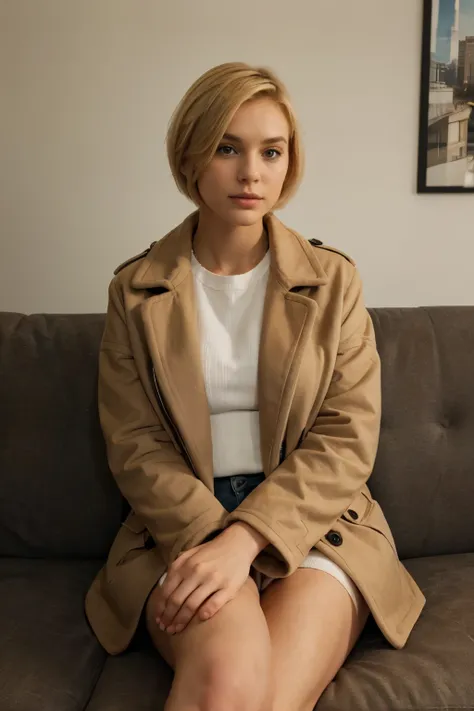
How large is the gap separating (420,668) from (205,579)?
39 centimetres

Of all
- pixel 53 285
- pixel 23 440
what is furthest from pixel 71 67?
pixel 23 440

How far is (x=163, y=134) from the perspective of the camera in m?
1.87

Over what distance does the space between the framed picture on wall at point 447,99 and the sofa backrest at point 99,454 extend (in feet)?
1.92

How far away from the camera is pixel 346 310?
135 cm

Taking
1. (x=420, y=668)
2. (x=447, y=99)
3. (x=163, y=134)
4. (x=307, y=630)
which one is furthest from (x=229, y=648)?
(x=447, y=99)

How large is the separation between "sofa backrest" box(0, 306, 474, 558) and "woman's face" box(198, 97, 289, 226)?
482 millimetres

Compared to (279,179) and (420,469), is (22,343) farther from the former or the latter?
(420,469)

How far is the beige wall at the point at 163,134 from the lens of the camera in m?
1.82

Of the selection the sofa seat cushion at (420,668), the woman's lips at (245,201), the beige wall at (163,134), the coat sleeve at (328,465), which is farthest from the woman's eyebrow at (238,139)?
the sofa seat cushion at (420,668)

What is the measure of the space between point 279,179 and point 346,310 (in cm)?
28

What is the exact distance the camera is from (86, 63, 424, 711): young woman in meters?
1.16

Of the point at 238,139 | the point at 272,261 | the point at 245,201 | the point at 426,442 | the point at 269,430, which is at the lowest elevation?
the point at 426,442

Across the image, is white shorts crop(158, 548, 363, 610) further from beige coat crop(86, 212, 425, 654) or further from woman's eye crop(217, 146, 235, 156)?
woman's eye crop(217, 146, 235, 156)

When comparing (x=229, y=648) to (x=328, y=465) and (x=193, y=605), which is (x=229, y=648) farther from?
(x=328, y=465)
